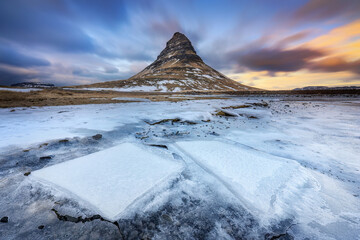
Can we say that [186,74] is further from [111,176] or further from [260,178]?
[111,176]

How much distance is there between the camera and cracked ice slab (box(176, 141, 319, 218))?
7.06ft

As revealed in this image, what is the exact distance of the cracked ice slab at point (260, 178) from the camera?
7.06 feet

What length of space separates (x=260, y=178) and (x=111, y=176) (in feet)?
8.80

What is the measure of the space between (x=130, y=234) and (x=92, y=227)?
0.47 meters

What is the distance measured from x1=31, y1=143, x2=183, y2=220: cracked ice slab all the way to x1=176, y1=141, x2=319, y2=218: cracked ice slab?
0.85 m

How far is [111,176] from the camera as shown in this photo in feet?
8.54

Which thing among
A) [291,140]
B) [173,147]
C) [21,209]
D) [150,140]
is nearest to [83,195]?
[21,209]

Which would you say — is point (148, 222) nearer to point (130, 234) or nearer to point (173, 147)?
point (130, 234)

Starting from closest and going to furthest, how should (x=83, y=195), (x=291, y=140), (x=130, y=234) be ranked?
(x=130, y=234) → (x=83, y=195) → (x=291, y=140)

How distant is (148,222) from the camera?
180cm

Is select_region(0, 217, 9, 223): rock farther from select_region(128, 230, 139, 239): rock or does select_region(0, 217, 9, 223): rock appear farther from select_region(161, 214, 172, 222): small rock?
select_region(161, 214, 172, 222): small rock

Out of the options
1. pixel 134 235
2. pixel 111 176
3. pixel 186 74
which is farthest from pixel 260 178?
pixel 186 74

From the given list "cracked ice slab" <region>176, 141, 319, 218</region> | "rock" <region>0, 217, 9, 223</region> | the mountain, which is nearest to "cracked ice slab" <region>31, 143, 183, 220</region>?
"rock" <region>0, 217, 9, 223</region>

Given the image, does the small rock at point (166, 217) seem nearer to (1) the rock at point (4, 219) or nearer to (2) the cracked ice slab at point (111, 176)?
(2) the cracked ice slab at point (111, 176)
